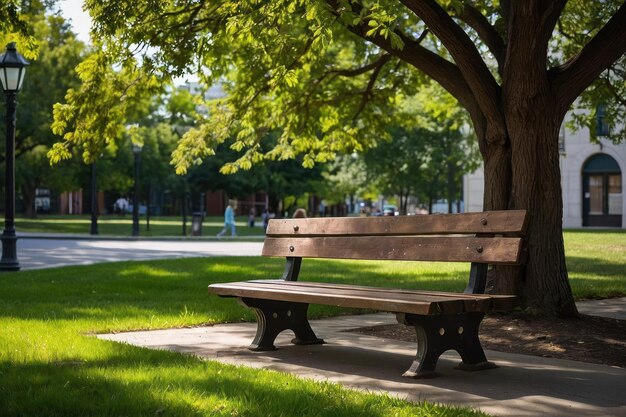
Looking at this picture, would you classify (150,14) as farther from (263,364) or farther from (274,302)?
(263,364)

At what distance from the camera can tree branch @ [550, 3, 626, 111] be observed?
9109mm

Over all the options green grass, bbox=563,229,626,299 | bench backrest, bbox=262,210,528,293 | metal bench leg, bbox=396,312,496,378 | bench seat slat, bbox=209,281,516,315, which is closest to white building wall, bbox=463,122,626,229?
green grass, bbox=563,229,626,299

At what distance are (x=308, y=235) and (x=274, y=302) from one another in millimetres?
740

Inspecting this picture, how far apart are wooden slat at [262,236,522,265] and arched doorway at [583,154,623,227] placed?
47843mm

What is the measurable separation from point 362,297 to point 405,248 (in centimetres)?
94

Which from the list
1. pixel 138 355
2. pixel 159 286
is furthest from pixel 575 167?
pixel 138 355

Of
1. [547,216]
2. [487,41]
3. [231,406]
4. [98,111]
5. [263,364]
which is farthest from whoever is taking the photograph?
[98,111]

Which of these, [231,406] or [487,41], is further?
[487,41]

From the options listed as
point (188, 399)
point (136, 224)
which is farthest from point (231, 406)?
point (136, 224)

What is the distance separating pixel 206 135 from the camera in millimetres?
15453

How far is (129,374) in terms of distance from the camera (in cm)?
596

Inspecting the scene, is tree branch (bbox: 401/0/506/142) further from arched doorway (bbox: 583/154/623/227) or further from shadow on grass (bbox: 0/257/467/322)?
arched doorway (bbox: 583/154/623/227)

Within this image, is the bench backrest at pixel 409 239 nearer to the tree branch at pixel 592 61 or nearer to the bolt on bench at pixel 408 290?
the bolt on bench at pixel 408 290

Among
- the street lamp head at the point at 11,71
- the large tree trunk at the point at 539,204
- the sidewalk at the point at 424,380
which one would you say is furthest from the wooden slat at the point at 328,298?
the street lamp head at the point at 11,71
